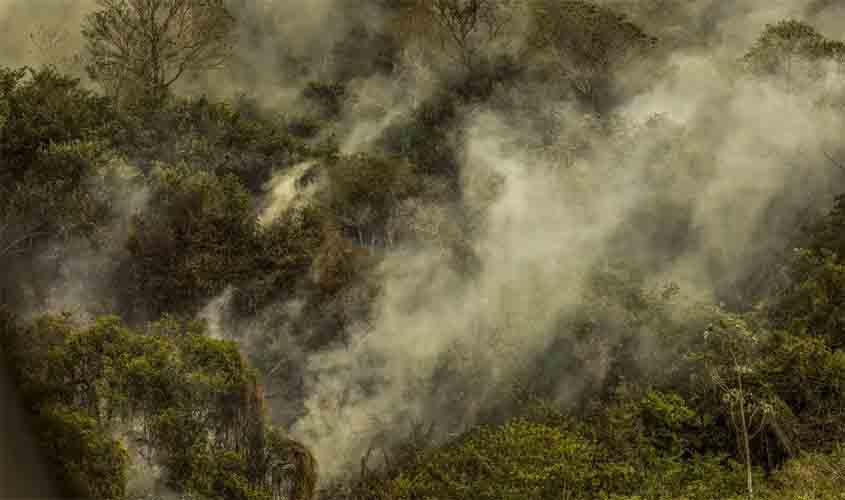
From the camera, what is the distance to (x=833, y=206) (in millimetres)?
20688

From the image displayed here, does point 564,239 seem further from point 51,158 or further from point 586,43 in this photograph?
point 51,158

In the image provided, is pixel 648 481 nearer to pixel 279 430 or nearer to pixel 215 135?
pixel 279 430

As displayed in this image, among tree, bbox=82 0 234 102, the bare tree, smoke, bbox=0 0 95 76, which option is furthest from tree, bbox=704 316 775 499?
smoke, bbox=0 0 95 76

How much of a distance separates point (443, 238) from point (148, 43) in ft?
30.5

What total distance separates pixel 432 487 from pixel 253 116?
12877mm

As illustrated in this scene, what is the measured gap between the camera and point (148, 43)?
2272 centimetres

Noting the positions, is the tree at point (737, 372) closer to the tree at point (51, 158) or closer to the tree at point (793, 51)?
the tree at point (793, 51)

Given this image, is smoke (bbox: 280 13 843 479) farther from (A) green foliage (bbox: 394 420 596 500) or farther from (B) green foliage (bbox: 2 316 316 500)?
(A) green foliage (bbox: 394 420 596 500)

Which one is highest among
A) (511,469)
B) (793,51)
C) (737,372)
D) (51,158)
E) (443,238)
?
(793,51)

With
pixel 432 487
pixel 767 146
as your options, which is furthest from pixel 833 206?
pixel 432 487

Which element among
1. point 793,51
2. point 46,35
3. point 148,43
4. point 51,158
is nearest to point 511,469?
point 51,158

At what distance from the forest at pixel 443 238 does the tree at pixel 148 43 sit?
0.27 feet

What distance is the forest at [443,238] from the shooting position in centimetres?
1405

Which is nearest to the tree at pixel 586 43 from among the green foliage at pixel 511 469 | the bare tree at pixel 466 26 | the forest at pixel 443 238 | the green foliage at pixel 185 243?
the forest at pixel 443 238
